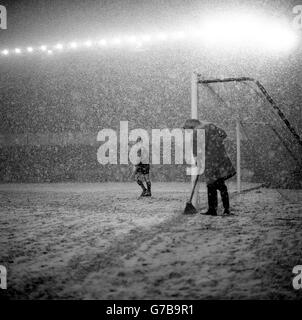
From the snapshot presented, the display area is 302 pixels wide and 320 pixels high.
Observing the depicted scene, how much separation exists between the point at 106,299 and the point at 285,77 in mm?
13030

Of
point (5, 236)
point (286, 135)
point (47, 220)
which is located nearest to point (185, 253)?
point (5, 236)

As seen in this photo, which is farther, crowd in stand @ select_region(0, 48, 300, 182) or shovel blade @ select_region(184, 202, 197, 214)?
crowd in stand @ select_region(0, 48, 300, 182)

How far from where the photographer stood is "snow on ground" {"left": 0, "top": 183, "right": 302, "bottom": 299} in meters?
3.09

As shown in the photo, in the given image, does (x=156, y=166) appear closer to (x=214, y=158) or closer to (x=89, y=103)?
(x=89, y=103)

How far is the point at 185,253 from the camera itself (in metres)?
4.19

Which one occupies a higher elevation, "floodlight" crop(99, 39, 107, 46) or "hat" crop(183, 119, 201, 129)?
"floodlight" crop(99, 39, 107, 46)

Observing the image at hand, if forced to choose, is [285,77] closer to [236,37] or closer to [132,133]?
[236,37]

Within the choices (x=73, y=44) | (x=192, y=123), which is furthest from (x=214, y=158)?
(x=73, y=44)

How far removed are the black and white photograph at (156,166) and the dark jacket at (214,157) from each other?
0.07ft

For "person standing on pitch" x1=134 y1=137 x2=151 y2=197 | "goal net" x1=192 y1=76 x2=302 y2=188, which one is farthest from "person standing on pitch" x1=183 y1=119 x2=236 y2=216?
"goal net" x1=192 y1=76 x2=302 y2=188

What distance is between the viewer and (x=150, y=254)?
4.15 m

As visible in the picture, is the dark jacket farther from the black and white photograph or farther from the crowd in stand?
the crowd in stand

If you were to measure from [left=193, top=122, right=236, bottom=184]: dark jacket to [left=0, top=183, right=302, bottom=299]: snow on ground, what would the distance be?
2.66ft

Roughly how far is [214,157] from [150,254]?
111 inches
